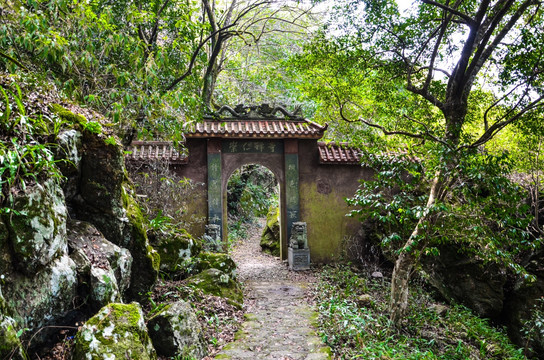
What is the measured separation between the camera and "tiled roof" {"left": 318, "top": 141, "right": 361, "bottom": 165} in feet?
35.6

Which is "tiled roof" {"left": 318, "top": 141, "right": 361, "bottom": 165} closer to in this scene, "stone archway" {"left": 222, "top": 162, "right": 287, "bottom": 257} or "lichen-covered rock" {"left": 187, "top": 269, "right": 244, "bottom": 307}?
"stone archway" {"left": 222, "top": 162, "right": 287, "bottom": 257}

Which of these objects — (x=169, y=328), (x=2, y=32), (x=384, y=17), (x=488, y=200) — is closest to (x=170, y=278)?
(x=169, y=328)

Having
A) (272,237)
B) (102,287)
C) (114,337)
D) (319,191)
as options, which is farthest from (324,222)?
(114,337)

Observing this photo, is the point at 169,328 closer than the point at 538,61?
Yes

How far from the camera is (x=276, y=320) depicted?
6.36 metres

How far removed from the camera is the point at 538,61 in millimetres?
6227

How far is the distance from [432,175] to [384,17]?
3239 mm

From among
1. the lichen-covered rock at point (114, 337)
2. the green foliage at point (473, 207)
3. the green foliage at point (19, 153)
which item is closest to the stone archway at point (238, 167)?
the green foliage at point (473, 207)

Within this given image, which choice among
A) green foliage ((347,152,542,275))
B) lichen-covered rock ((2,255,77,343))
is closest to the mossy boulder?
lichen-covered rock ((2,255,77,343))

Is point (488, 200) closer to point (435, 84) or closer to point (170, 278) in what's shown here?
point (435, 84)

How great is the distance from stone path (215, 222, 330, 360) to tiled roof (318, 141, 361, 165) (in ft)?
10.3

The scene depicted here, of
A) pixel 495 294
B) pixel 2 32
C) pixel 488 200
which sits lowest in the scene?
pixel 495 294

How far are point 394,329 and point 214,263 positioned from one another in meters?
3.32

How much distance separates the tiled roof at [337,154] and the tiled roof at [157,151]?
148 inches
